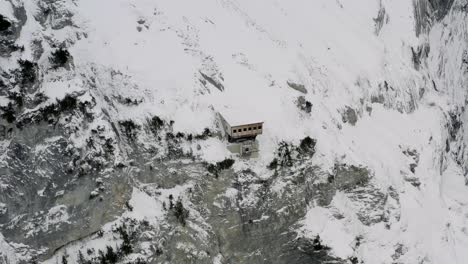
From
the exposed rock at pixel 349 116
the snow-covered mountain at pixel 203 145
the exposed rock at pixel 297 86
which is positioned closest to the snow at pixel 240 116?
the snow-covered mountain at pixel 203 145

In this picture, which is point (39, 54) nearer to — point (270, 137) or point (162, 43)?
point (162, 43)

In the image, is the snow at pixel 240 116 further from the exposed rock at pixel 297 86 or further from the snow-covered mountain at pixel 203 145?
the exposed rock at pixel 297 86

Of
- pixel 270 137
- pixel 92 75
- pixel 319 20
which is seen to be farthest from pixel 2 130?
A: pixel 319 20

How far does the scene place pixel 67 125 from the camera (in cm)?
5831

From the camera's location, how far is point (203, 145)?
62094 mm

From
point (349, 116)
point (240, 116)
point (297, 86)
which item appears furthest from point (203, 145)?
point (349, 116)

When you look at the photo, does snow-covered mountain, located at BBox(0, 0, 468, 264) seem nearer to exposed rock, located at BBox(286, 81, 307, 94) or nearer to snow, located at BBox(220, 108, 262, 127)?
exposed rock, located at BBox(286, 81, 307, 94)

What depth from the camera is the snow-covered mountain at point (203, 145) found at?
57812mm

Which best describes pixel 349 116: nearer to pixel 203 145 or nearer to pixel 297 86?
pixel 297 86

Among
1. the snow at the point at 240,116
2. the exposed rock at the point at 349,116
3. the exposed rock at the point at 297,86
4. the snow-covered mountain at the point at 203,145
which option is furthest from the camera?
the exposed rock at the point at 349,116

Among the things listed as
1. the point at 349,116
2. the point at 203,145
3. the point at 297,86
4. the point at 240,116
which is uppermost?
the point at 297,86

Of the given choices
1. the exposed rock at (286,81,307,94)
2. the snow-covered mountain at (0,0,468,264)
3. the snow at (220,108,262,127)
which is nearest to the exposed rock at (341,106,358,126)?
the snow-covered mountain at (0,0,468,264)

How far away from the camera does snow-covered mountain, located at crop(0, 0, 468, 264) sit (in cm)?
5781

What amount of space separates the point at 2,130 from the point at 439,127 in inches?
2042
